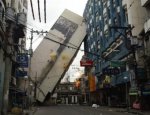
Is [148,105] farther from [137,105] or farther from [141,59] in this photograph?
[141,59]

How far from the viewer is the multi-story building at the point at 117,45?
4087 cm

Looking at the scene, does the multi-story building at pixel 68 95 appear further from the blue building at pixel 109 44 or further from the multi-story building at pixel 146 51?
the multi-story building at pixel 146 51

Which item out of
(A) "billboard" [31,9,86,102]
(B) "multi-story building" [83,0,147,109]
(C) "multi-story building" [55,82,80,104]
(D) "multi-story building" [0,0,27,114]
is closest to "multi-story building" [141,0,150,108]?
(B) "multi-story building" [83,0,147,109]

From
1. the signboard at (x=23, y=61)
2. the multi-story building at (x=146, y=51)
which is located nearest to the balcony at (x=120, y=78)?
the multi-story building at (x=146, y=51)

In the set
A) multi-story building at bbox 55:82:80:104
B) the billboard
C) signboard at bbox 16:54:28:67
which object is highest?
the billboard

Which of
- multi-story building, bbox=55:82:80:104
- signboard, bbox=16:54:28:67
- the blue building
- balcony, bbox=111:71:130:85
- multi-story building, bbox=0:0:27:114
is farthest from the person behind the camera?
multi-story building, bbox=55:82:80:104

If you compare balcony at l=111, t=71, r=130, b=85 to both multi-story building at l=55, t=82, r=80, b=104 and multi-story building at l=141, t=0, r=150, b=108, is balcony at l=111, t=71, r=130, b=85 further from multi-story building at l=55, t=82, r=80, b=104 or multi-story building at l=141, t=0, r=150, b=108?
multi-story building at l=55, t=82, r=80, b=104

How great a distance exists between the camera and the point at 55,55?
75.7 m

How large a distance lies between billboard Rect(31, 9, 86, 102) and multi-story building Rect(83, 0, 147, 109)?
5.07m

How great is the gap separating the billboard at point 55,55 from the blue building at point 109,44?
16.7 feet

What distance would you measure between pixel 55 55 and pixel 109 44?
65.7ft

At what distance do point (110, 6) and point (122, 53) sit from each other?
13.2m

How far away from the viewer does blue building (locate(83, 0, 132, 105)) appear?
49106mm

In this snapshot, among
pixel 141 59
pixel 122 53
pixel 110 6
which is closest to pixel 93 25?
pixel 110 6
